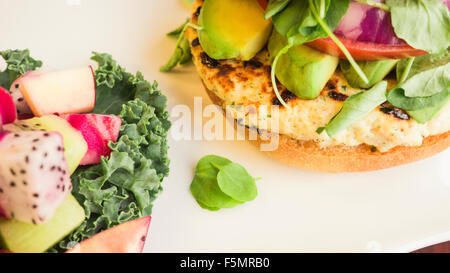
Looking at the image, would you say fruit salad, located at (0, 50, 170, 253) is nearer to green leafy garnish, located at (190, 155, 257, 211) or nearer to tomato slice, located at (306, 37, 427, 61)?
green leafy garnish, located at (190, 155, 257, 211)

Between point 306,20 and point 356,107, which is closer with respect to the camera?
point 306,20

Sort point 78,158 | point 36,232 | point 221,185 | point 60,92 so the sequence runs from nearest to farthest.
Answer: point 36,232 → point 78,158 → point 60,92 → point 221,185

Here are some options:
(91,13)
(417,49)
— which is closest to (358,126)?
(417,49)

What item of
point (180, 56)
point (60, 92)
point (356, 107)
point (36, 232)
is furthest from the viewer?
point (180, 56)

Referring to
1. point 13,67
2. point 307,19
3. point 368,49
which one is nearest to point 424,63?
point 368,49

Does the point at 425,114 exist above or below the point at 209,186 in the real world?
above

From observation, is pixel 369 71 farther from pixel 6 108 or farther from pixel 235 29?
pixel 6 108

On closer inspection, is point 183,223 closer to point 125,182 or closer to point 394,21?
point 125,182
